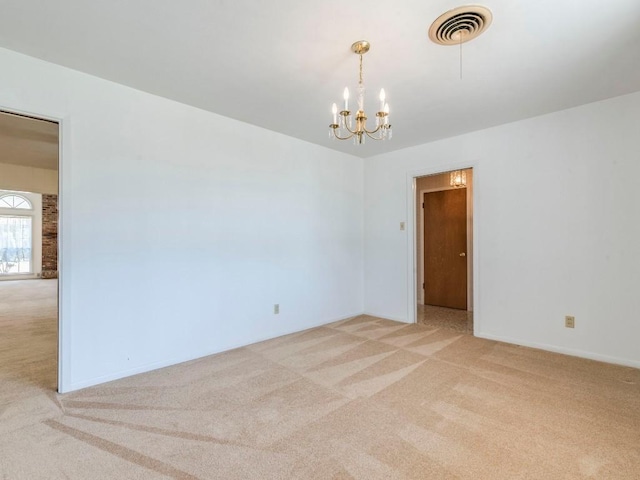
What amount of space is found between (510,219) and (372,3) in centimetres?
291

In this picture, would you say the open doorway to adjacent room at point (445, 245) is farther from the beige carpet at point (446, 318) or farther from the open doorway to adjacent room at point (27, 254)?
the open doorway to adjacent room at point (27, 254)

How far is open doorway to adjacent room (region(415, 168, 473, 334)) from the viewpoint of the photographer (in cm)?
525

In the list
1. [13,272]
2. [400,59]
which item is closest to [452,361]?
[400,59]

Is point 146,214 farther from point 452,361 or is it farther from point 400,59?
point 452,361

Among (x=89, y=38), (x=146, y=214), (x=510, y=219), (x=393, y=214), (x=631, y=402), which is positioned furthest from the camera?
(x=393, y=214)

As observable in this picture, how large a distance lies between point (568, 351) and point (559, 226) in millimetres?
1324

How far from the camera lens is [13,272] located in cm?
912

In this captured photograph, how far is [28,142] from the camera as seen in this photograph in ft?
14.3

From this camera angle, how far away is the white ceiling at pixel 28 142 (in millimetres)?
3516

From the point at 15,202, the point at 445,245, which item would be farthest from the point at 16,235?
the point at 445,245

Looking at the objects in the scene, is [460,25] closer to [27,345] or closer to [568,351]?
[568,351]

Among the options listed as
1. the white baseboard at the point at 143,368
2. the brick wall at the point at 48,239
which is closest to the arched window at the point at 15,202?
the brick wall at the point at 48,239

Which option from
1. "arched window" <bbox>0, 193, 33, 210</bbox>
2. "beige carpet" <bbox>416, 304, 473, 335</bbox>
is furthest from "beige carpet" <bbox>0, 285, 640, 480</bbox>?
"arched window" <bbox>0, 193, 33, 210</bbox>

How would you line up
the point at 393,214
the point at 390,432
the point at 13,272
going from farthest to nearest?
the point at 13,272 < the point at 393,214 < the point at 390,432
